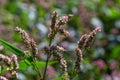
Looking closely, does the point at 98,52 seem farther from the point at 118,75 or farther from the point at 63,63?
the point at 63,63

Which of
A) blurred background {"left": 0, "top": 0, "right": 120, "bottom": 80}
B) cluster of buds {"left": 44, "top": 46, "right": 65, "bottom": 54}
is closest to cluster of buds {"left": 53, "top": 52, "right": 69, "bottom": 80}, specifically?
cluster of buds {"left": 44, "top": 46, "right": 65, "bottom": 54}

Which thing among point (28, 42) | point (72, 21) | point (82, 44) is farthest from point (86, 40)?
point (72, 21)

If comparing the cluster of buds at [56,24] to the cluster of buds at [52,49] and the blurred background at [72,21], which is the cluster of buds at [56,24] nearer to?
the cluster of buds at [52,49]

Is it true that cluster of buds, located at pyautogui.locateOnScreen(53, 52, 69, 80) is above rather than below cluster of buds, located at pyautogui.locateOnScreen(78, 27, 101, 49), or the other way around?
below

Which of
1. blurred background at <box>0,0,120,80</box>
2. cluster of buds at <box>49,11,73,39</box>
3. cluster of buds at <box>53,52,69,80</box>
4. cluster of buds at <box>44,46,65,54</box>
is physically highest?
cluster of buds at <box>49,11,73,39</box>

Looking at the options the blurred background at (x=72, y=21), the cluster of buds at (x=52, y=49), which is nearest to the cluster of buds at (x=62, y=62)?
the cluster of buds at (x=52, y=49)

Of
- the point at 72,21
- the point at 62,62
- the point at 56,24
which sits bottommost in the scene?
the point at 72,21

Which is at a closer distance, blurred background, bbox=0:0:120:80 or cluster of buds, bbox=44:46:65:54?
cluster of buds, bbox=44:46:65:54

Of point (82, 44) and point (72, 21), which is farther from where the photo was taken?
point (72, 21)

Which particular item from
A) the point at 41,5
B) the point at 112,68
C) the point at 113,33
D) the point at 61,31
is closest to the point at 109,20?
the point at 113,33

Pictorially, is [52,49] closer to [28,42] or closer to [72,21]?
[28,42]

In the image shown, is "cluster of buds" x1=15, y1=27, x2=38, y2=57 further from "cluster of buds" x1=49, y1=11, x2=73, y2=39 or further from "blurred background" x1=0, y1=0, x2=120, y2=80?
"blurred background" x1=0, y1=0, x2=120, y2=80
